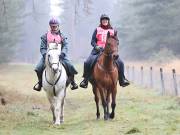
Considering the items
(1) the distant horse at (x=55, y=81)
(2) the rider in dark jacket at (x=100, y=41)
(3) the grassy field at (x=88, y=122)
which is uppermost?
(2) the rider in dark jacket at (x=100, y=41)

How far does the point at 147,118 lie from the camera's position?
531 inches

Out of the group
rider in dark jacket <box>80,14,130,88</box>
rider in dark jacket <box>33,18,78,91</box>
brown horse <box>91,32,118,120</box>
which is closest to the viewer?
brown horse <box>91,32,118,120</box>

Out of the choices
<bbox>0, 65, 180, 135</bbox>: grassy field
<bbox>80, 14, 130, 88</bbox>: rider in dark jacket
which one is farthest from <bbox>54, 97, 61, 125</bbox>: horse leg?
<bbox>80, 14, 130, 88</bbox>: rider in dark jacket

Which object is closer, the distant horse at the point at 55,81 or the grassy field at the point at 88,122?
the grassy field at the point at 88,122

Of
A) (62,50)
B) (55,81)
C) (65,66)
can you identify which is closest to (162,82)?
(65,66)

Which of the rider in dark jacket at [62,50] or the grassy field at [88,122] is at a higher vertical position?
the rider in dark jacket at [62,50]

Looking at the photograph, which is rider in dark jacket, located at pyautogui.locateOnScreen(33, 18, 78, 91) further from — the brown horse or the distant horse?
the brown horse

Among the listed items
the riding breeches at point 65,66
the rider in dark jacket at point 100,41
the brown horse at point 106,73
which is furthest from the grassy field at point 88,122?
the rider in dark jacket at point 100,41

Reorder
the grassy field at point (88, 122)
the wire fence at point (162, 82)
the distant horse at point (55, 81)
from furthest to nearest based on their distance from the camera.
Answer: the wire fence at point (162, 82) < the distant horse at point (55, 81) < the grassy field at point (88, 122)

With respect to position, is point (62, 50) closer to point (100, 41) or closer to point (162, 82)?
point (100, 41)

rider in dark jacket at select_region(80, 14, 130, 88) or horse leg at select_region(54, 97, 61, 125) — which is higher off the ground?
rider in dark jacket at select_region(80, 14, 130, 88)

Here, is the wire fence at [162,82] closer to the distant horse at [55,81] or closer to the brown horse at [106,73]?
the brown horse at [106,73]

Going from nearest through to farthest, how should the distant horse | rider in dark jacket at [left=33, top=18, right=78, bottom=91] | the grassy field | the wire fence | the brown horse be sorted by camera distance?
the grassy field < the distant horse < the brown horse < rider in dark jacket at [left=33, top=18, right=78, bottom=91] < the wire fence

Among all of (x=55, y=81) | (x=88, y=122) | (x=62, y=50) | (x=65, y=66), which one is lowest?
(x=88, y=122)
